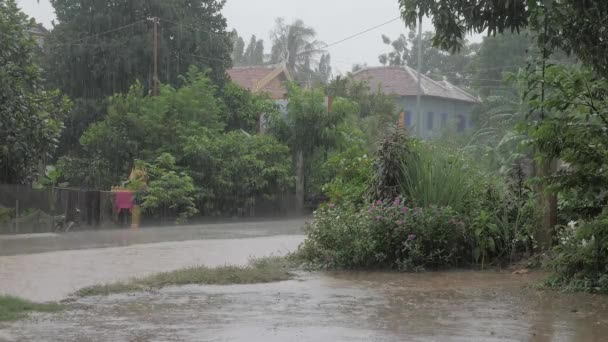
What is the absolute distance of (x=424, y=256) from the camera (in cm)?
1198

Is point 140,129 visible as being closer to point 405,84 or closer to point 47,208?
point 47,208

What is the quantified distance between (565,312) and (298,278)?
12.7 ft

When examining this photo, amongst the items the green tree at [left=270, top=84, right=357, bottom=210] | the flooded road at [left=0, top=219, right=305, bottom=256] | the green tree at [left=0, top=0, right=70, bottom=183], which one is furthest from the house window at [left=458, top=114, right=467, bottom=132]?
the green tree at [left=0, top=0, right=70, bottom=183]

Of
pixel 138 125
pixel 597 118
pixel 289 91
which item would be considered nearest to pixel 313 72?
pixel 289 91

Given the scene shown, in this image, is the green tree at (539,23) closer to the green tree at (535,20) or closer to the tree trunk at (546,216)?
the green tree at (535,20)

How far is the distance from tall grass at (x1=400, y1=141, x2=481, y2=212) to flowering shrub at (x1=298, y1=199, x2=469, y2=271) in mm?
455

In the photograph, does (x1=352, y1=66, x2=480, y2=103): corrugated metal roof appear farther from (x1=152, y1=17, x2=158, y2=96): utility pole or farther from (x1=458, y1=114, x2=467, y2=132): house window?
(x1=152, y1=17, x2=158, y2=96): utility pole

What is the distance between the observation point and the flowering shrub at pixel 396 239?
11867mm

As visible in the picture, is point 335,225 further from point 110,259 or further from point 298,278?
point 110,259

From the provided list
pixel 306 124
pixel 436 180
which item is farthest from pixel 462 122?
pixel 436 180

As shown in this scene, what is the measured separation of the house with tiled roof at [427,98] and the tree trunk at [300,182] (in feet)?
89.3

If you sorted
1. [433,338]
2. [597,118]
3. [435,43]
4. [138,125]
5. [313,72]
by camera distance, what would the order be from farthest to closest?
[313,72]
[138,125]
[435,43]
[597,118]
[433,338]

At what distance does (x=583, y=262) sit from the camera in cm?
1001

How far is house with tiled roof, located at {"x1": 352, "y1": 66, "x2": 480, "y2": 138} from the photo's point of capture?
Result: 183 feet
